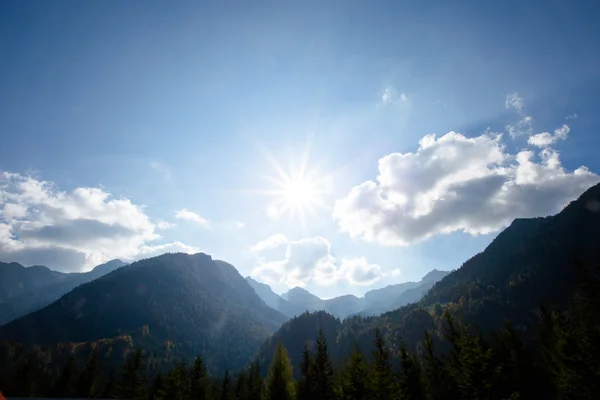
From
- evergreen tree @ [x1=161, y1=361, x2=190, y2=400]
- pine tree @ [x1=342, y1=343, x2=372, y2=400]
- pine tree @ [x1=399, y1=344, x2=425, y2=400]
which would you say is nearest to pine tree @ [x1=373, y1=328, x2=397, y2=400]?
pine tree @ [x1=342, y1=343, x2=372, y2=400]

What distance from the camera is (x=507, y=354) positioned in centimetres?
Result: 4622

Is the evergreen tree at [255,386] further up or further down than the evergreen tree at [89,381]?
further down

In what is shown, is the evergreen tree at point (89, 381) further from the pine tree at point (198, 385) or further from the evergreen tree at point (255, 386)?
the evergreen tree at point (255, 386)

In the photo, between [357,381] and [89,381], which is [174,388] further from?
[357,381]

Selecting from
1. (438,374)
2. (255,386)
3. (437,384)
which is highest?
(438,374)

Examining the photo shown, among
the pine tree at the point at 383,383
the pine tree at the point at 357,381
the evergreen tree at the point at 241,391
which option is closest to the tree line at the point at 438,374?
the pine tree at the point at 383,383

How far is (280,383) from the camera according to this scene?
4525 centimetres

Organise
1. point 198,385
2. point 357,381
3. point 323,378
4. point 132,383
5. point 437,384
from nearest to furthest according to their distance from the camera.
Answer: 1. point 437,384
2. point 357,381
3. point 323,378
4. point 198,385
5. point 132,383

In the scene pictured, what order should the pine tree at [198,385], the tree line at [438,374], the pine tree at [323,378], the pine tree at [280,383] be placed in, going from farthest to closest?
1. the pine tree at [198,385]
2. the pine tree at [323,378]
3. the pine tree at [280,383]
4. the tree line at [438,374]

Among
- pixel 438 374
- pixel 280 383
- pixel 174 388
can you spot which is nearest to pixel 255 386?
pixel 174 388

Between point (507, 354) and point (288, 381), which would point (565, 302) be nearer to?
point (507, 354)

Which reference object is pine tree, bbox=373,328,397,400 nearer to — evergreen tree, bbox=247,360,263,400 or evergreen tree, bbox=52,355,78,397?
evergreen tree, bbox=247,360,263,400

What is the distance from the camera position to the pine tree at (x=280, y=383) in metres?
44.6

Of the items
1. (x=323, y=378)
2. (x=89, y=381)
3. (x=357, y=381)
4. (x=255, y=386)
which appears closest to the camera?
(x=357, y=381)
